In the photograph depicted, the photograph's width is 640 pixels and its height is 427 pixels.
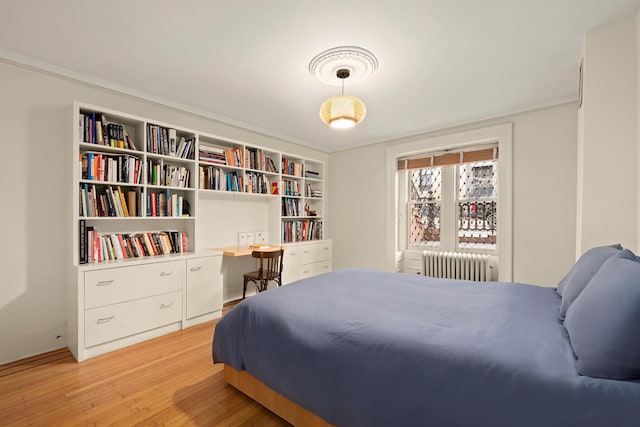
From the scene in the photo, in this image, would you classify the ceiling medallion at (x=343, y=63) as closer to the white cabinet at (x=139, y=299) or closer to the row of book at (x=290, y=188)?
the row of book at (x=290, y=188)

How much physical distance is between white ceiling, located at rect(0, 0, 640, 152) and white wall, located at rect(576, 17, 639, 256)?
0.59 ft

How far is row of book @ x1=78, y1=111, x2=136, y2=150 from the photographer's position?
99.8 inches

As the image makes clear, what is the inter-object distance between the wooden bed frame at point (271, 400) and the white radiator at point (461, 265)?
308 centimetres

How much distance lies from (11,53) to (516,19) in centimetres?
374

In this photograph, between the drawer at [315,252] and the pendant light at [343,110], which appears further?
the drawer at [315,252]

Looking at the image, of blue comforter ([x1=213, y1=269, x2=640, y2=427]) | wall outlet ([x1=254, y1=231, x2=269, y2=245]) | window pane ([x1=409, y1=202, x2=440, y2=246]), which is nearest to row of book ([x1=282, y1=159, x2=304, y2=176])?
wall outlet ([x1=254, y1=231, x2=269, y2=245])

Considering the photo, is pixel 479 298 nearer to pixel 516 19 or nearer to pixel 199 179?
pixel 516 19

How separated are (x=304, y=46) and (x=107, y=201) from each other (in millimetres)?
2217

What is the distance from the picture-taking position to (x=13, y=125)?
2385mm

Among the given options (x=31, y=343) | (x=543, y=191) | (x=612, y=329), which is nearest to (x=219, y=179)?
(x=31, y=343)

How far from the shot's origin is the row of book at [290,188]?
14.6 ft

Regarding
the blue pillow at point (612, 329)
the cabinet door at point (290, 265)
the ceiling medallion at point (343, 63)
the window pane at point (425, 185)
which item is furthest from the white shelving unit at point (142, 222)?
the blue pillow at point (612, 329)

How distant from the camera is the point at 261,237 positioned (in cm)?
434

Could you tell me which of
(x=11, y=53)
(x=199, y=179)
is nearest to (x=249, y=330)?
(x=199, y=179)
